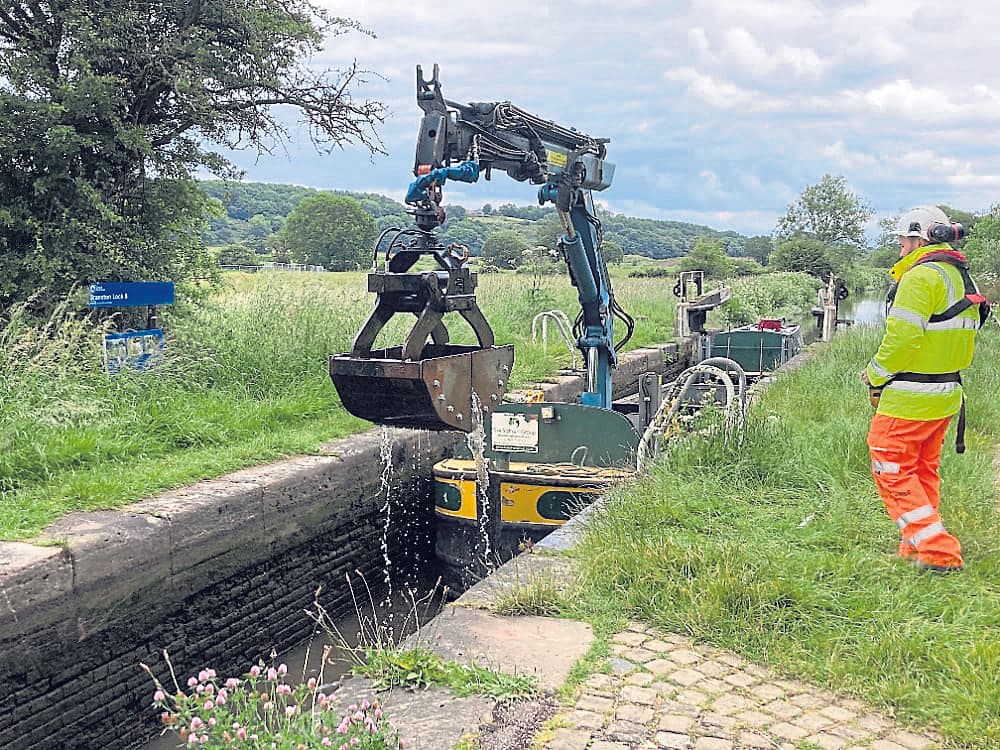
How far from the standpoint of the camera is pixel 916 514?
5.12m

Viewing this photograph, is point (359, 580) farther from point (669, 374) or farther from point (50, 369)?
point (669, 374)

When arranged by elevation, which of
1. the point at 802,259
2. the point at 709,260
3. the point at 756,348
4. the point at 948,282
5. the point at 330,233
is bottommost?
the point at 756,348

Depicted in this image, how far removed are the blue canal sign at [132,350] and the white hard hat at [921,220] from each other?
6667 millimetres

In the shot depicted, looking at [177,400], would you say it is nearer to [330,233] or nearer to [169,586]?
[169,586]

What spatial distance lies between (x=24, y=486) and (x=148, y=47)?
5.30 m

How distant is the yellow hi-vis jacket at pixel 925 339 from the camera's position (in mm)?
5191

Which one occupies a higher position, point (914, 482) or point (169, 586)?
point (914, 482)

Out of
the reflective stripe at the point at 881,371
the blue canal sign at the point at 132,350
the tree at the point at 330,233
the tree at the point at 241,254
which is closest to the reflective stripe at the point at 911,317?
the reflective stripe at the point at 881,371

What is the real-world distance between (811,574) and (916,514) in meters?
0.69

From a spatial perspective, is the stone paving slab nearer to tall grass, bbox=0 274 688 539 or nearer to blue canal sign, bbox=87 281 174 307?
tall grass, bbox=0 274 688 539

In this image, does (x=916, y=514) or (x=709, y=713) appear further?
(x=916, y=514)

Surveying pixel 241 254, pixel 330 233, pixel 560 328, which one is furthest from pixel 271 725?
pixel 330 233

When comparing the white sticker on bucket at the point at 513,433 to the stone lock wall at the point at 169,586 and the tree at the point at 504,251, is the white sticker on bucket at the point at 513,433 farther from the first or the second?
the tree at the point at 504,251

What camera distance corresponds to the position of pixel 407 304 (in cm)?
488
